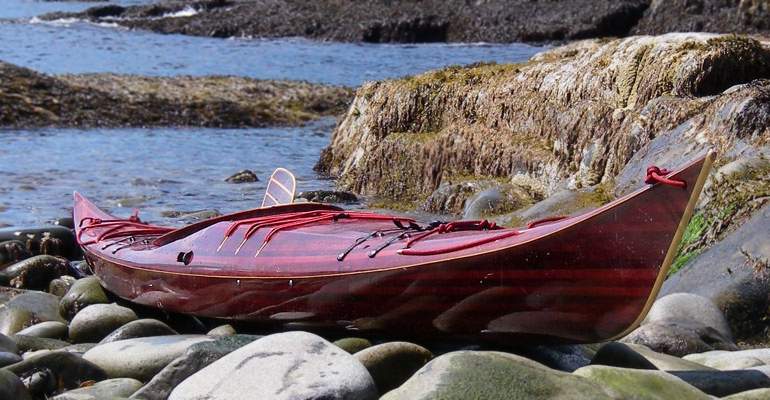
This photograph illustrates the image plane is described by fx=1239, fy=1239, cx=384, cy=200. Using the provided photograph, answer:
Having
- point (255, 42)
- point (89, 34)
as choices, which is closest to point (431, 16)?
point (255, 42)

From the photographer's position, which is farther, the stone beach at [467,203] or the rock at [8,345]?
the rock at [8,345]

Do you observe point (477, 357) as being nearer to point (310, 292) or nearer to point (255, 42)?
point (310, 292)

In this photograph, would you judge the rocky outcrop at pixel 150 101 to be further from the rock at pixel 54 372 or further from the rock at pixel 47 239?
the rock at pixel 54 372

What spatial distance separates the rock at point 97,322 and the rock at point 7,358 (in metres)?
0.98

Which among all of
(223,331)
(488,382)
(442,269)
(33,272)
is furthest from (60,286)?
(488,382)

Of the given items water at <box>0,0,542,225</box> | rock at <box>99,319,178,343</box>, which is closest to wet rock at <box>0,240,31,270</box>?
water at <box>0,0,542,225</box>

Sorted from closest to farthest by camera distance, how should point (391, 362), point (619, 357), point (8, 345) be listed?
point (391, 362), point (619, 357), point (8, 345)

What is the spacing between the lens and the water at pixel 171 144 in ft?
46.6

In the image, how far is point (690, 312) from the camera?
6.55 meters

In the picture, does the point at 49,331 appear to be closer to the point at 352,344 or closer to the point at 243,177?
the point at 352,344

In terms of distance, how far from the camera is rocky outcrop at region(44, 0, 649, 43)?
3809 centimetres

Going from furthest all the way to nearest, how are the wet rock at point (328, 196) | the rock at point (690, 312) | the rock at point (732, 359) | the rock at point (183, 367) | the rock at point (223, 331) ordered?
the wet rock at point (328, 196), the rock at point (223, 331), the rock at point (690, 312), the rock at point (732, 359), the rock at point (183, 367)

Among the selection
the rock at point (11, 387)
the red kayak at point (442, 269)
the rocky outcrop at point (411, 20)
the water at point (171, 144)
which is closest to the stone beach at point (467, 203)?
the rock at point (11, 387)

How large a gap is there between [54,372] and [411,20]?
34389 millimetres
